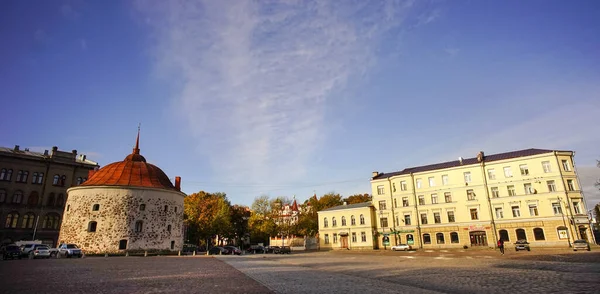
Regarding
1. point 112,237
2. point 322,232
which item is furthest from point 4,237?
point 322,232

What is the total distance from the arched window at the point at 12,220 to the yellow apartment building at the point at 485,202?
58.9m

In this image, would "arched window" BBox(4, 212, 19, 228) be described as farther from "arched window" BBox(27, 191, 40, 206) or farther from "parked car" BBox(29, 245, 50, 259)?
"parked car" BBox(29, 245, 50, 259)

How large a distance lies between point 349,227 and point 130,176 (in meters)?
36.1

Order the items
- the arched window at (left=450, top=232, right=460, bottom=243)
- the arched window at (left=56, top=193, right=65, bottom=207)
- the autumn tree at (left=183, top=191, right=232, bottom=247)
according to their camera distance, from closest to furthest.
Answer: the arched window at (left=450, top=232, right=460, bottom=243)
the arched window at (left=56, top=193, right=65, bottom=207)
the autumn tree at (left=183, top=191, right=232, bottom=247)

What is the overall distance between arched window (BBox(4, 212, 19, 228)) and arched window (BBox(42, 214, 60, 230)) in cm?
375

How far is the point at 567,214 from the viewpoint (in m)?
41.0

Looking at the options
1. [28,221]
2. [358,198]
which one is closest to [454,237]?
[358,198]

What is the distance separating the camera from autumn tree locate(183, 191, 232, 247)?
63.8 metres

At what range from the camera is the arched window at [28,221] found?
55.1 m

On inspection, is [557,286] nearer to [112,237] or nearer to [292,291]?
[292,291]

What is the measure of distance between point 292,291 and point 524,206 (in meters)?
45.2

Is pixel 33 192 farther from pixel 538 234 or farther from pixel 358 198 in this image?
pixel 538 234

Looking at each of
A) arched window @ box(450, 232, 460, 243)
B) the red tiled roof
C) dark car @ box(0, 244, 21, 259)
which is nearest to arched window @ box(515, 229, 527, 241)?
arched window @ box(450, 232, 460, 243)

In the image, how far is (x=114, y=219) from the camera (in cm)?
4697
